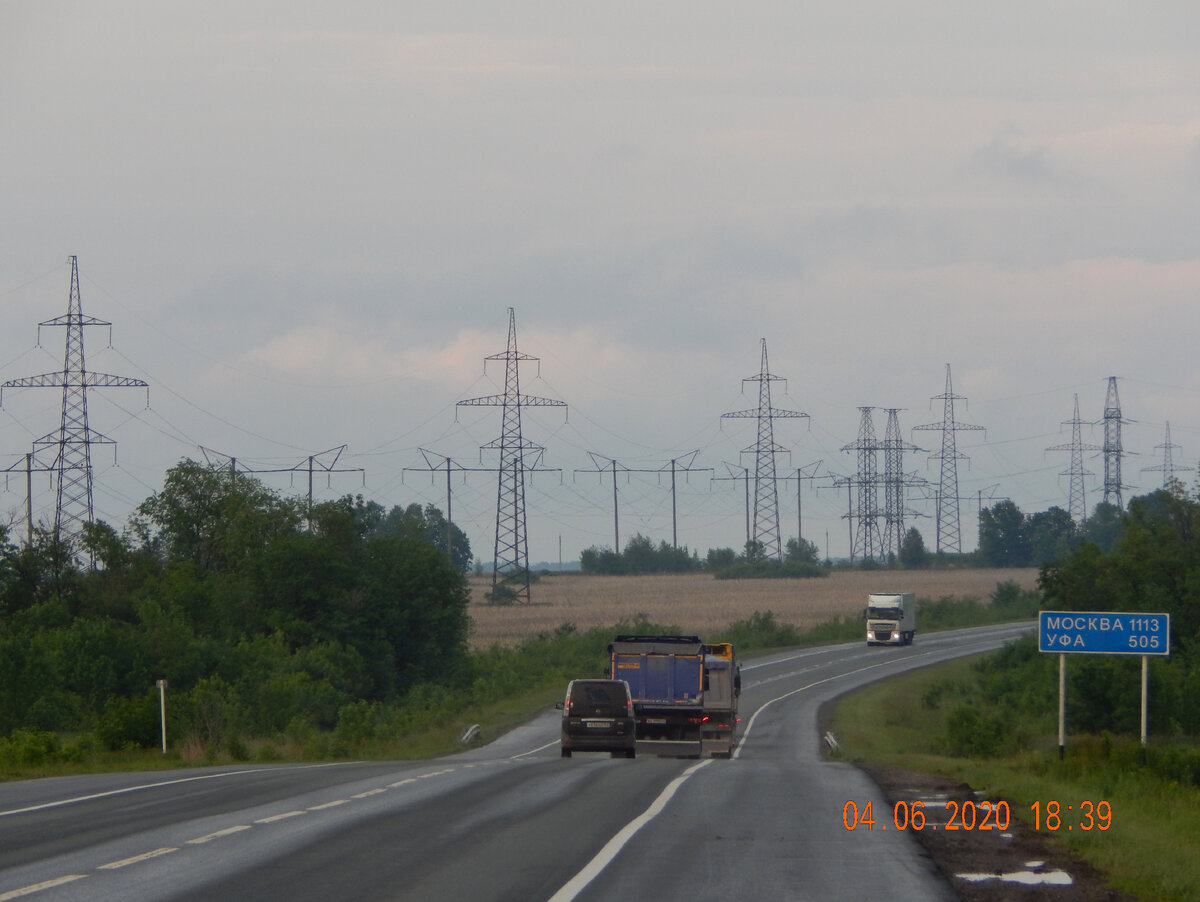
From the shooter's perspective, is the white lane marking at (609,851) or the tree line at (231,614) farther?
the tree line at (231,614)

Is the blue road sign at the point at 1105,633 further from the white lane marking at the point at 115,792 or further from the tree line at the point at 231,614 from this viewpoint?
the tree line at the point at 231,614

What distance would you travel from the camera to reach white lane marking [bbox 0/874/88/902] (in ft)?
30.0

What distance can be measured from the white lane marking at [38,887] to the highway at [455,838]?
14 millimetres

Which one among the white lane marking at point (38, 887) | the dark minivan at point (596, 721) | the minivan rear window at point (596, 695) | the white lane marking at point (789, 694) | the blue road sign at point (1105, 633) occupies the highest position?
the blue road sign at point (1105, 633)

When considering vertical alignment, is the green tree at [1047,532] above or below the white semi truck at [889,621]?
above

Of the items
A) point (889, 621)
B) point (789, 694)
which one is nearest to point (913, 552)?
point (889, 621)

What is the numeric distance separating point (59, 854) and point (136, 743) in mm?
20666

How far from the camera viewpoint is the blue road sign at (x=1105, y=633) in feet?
73.3

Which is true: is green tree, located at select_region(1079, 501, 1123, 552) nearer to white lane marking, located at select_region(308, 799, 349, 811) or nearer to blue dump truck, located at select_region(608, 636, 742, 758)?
blue dump truck, located at select_region(608, 636, 742, 758)

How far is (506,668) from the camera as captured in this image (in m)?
60.2

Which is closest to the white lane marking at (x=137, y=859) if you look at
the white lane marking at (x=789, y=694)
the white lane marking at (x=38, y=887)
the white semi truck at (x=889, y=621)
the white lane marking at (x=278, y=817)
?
the white lane marking at (x=38, y=887)

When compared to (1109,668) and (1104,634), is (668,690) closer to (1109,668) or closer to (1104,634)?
(1104,634)
